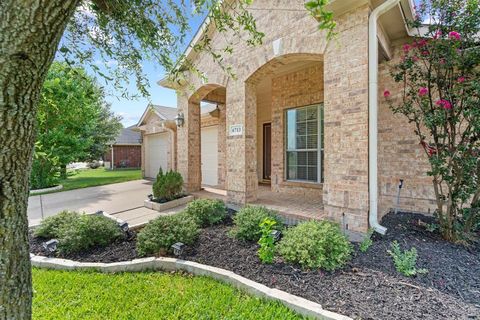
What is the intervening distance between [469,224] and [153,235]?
534 centimetres

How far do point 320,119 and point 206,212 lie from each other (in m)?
4.22

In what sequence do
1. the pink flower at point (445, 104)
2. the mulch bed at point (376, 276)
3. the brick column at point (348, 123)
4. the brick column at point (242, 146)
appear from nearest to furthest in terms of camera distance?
the mulch bed at point (376, 276)
the pink flower at point (445, 104)
the brick column at point (348, 123)
the brick column at point (242, 146)

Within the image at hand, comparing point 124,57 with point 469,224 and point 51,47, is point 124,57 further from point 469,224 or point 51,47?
point 469,224

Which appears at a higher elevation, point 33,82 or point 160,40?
point 160,40

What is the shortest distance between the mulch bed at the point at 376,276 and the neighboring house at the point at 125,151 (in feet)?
77.0

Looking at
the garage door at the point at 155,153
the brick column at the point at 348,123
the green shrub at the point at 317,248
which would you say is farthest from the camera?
the garage door at the point at 155,153

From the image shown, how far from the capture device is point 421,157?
5.29m

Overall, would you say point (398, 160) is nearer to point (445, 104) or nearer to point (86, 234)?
point (445, 104)

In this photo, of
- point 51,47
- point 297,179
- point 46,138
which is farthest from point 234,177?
point 46,138

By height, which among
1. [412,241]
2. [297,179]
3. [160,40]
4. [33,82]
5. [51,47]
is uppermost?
[160,40]

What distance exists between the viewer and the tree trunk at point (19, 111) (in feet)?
3.94

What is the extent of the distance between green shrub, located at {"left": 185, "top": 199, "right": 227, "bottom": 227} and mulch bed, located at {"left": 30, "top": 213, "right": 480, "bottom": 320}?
705 mm

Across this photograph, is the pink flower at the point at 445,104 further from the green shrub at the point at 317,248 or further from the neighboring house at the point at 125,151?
the neighboring house at the point at 125,151

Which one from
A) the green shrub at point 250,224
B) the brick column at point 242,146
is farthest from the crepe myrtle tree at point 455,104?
the brick column at point 242,146
